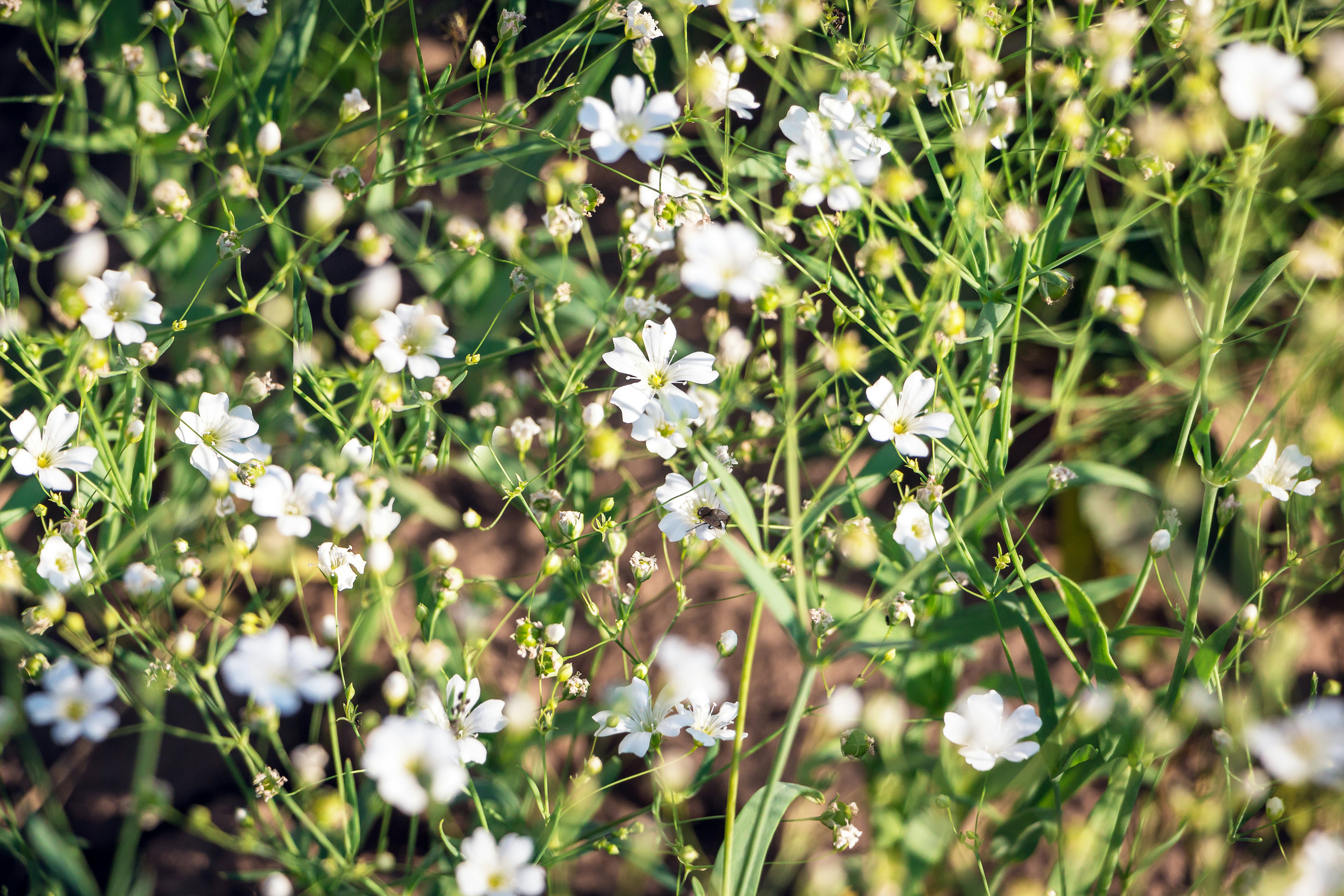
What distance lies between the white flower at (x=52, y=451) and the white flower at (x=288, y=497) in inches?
6.9

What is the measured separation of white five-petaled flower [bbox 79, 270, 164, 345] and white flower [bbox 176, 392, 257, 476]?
9cm

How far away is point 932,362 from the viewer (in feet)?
4.33

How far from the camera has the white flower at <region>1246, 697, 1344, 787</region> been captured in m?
0.65

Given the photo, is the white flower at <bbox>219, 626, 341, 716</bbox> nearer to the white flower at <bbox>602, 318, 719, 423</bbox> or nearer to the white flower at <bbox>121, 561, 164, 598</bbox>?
the white flower at <bbox>121, 561, 164, 598</bbox>

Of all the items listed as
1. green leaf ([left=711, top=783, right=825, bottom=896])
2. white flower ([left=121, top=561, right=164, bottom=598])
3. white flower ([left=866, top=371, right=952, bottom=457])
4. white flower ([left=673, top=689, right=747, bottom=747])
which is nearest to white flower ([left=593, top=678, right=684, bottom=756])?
white flower ([left=673, top=689, right=747, bottom=747])

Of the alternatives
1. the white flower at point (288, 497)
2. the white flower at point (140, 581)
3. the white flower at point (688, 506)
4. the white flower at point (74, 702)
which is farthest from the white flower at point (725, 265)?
the white flower at point (74, 702)

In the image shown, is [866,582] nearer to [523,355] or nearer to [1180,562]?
[1180,562]

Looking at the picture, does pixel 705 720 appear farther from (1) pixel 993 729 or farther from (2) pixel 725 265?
(2) pixel 725 265

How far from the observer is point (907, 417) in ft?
2.86

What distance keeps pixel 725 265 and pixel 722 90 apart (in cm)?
31

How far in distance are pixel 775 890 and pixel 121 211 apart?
1375 mm

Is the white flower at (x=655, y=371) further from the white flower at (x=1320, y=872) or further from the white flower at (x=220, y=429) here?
the white flower at (x=1320, y=872)

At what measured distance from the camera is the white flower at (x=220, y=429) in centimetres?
90

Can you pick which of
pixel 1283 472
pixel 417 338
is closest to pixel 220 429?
pixel 417 338
